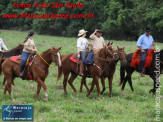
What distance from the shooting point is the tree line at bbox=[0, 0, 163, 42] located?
1961 inches

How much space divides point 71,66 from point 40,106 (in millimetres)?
3459

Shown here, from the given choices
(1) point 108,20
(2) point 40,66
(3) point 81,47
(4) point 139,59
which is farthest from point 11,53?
(1) point 108,20

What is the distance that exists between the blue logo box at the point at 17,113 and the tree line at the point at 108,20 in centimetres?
4001

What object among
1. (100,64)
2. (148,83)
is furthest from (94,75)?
(148,83)

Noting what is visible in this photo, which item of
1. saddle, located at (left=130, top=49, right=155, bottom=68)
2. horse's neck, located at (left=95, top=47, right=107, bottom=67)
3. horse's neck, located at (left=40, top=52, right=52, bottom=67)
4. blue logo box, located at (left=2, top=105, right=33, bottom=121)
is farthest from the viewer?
saddle, located at (left=130, top=49, right=155, bottom=68)

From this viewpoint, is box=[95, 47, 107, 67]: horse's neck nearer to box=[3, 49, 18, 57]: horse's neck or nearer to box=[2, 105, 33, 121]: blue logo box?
box=[2, 105, 33, 121]: blue logo box

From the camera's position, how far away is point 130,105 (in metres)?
9.79

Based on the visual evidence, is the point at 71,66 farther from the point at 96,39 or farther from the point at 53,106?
the point at 53,106

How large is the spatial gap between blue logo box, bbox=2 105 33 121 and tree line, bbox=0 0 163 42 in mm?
40011

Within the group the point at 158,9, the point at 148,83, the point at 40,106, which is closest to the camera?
the point at 40,106

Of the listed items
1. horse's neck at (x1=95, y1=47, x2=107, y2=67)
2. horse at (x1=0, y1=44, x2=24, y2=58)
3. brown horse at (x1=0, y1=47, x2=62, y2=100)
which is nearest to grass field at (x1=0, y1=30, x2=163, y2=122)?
brown horse at (x1=0, y1=47, x2=62, y2=100)

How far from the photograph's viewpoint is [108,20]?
56906 millimetres

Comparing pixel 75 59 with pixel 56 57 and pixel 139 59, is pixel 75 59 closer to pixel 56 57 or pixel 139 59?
pixel 56 57

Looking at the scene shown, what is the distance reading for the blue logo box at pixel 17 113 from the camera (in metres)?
8.23
